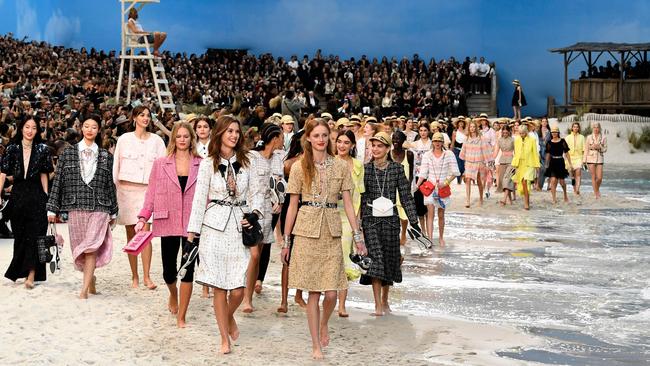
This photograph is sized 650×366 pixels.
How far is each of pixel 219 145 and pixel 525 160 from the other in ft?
44.4

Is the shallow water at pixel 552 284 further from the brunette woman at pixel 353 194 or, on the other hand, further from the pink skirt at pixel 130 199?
the pink skirt at pixel 130 199

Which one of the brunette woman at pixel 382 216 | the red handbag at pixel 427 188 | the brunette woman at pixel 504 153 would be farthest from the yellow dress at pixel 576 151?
the brunette woman at pixel 382 216

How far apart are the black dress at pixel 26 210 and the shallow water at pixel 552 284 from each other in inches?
131

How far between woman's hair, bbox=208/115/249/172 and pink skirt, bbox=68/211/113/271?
2593 mm

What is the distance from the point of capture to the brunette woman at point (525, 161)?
69.0 feet

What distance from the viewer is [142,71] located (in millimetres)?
35969

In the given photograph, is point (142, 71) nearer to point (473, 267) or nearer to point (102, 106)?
point (102, 106)

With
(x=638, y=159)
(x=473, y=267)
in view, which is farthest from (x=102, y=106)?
(x=638, y=159)

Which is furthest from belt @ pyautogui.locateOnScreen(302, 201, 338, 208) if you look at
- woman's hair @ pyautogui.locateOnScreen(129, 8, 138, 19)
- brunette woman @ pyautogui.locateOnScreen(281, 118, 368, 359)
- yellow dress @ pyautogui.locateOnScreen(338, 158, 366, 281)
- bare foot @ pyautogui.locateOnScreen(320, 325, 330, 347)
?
woman's hair @ pyautogui.locateOnScreen(129, 8, 138, 19)

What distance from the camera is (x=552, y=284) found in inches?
483

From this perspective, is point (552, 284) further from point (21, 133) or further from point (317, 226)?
point (21, 133)

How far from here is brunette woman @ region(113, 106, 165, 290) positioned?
36.1 feet

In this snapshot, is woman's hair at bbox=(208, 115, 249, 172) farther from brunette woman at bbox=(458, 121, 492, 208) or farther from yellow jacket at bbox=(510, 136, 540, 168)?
brunette woman at bbox=(458, 121, 492, 208)

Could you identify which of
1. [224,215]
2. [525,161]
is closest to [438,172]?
[525,161]
